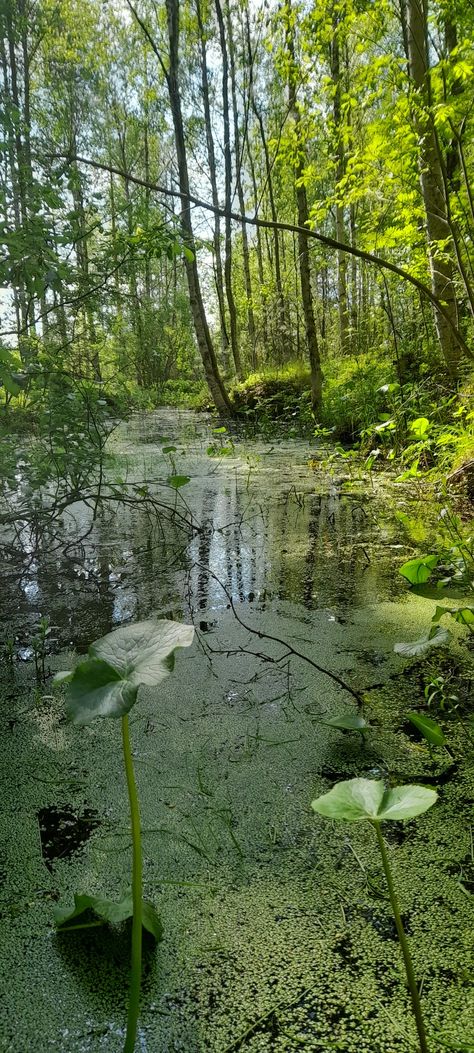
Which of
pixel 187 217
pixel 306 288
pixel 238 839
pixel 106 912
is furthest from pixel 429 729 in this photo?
pixel 187 217

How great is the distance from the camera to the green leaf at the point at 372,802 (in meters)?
0.56

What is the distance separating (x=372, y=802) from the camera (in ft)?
1.95

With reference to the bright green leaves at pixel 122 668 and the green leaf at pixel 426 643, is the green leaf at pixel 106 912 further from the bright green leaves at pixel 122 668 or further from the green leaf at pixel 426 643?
the green leaf at pixel 426 643

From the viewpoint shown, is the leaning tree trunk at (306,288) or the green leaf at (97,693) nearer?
the green leaf at (97,693)

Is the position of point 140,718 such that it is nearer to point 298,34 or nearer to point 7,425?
point 7,425

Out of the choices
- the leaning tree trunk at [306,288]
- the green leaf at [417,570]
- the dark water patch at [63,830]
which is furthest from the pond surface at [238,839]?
the leaning tree trunk at [306,288]

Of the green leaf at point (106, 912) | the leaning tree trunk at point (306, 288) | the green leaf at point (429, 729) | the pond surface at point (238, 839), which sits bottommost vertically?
the pond surface at point (238, 839)

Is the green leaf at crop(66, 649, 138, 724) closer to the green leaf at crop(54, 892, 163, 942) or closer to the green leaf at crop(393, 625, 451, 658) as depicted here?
the green leaf at crop(54, 892, 163, 942)

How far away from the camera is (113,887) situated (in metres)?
0.83

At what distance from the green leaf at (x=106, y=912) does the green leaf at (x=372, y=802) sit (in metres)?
0.31

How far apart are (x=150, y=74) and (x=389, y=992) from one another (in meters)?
16.7

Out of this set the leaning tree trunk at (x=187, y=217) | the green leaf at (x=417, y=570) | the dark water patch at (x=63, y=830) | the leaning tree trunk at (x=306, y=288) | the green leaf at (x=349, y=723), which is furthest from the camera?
the leaning tree trunk at (x=187, y=217)

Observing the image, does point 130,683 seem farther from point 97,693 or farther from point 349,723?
point 349,723

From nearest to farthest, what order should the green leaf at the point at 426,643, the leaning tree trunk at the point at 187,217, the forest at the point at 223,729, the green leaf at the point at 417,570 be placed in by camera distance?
the forest at the point at 223,729
the green leaf at the point at 426,643
the green leaf at the point at 417,570
the leaning tree trunk at the point at 187,217
